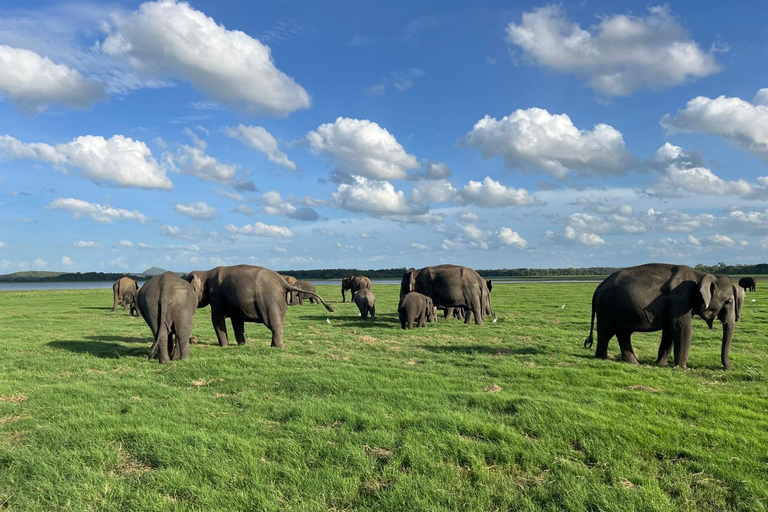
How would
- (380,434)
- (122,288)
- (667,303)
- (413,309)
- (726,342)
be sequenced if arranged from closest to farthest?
(380,434) → (726,342) → (667,303) → (413,309) → (122,288)

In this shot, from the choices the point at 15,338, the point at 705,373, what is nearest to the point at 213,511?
the point at 705,373

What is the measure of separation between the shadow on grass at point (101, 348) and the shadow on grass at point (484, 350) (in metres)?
8.29

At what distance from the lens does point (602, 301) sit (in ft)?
39.6

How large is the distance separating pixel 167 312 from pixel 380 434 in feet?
25.6

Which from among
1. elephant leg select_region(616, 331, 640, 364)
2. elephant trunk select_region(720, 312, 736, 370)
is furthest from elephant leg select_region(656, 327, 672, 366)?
elephant trunk select_region(720, 312, 736, 370)

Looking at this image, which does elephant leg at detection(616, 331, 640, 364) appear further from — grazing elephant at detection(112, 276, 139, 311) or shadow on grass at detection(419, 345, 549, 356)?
grazing elephant at detection(112, 276, 139, 311)

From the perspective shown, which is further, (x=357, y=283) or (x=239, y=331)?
(x=357, y=283)

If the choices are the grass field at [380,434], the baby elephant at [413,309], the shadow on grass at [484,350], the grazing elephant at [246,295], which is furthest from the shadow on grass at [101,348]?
the baby elephant at [413,309]

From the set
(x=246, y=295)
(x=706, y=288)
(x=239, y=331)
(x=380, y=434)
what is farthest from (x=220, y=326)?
(x=706, y=288)

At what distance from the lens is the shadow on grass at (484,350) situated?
13.7 metres

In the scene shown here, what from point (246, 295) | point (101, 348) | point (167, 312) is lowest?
point (101, 348)

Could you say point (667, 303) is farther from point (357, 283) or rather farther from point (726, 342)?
point (357, 283)

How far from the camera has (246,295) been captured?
14.1m

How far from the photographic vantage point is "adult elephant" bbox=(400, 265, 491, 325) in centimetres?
2097
